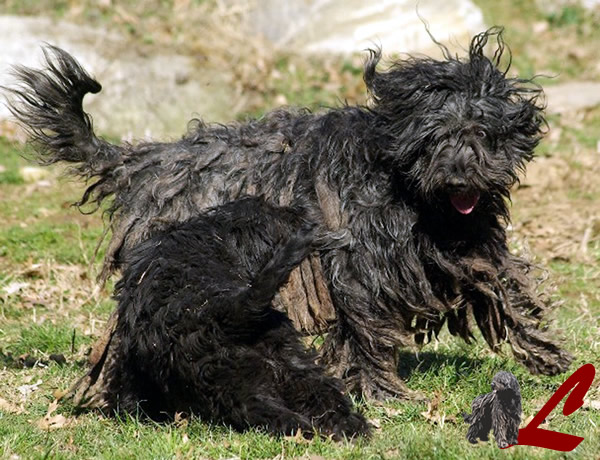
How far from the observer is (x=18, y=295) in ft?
26.3

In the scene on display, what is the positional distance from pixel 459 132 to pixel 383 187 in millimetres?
619

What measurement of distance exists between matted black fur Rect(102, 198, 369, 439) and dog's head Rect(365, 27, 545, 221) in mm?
767

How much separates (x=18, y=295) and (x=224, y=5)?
27.2 feet

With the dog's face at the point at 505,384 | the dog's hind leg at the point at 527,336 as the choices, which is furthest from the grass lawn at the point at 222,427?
the dog's face at the point at 505,384

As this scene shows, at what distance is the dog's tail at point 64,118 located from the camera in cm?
632

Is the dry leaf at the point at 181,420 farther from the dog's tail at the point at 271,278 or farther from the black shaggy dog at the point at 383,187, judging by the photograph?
the black shaggy dog at the point at 383,187

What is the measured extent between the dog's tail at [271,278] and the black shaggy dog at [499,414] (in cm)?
113

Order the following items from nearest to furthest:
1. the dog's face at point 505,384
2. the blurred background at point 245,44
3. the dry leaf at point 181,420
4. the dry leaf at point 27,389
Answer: the dog's face at point 505,384 < the dry leaf at point 181,420 < the dry leaf at point 27,389 < the blurred background at point 245,44

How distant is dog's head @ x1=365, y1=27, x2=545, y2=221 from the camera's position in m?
5.38

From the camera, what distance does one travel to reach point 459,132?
541 cm

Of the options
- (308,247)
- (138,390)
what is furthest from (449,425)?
(138,390)

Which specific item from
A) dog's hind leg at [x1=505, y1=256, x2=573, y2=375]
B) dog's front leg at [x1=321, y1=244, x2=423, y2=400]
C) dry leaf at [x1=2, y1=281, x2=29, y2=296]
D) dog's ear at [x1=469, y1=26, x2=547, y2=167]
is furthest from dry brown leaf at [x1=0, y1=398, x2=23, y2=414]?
dog's ear at [x1=469, y1=26, x2=547, y2=167]

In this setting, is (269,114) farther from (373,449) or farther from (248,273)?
(373,449)

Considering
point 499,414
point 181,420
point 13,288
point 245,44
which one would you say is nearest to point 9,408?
point 181,420
